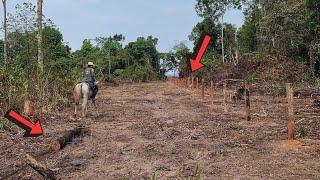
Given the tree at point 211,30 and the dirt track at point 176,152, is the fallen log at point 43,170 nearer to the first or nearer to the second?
the dirt track at point 176,152

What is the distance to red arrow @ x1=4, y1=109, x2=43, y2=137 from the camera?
10852 mm

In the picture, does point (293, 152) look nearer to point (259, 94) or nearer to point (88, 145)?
point (88, 145)

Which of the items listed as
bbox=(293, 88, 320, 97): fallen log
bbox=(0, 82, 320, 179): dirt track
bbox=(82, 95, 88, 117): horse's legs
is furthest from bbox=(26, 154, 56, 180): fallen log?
bbox=(293, 88, 320, 97): fallen log

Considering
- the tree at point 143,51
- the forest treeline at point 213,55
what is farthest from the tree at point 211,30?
the tree at point 143,51

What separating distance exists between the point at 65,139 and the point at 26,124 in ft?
8.85

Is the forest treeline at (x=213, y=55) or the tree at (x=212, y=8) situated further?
the tree at (x=212, y=8)

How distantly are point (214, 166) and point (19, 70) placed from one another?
399 inches

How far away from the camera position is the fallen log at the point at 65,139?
892cm

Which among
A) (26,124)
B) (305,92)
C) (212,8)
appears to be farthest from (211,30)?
(26,124)

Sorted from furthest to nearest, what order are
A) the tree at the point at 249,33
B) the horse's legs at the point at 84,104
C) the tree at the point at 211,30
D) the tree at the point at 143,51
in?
the tree at the point at 143,51 → the tree at the point at 211,30 → the tree at the point at 249,33 → the horse's legs at the point at 84,104

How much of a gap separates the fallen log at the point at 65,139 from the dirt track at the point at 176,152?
0.54 feet

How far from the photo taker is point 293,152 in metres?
7.90

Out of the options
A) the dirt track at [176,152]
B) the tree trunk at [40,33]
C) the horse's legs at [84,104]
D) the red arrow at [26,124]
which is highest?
the tree trunk at [40,33]

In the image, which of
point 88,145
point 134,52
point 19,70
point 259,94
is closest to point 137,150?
point 88,145
